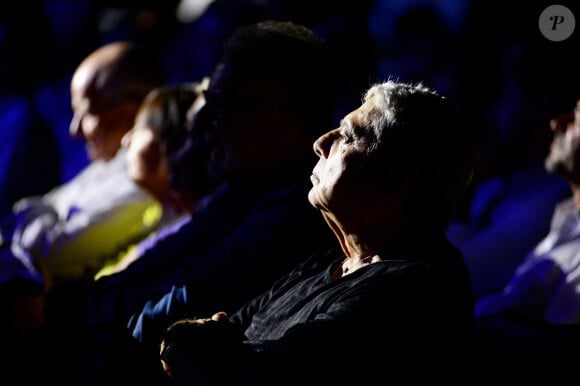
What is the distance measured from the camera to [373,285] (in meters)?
1.69

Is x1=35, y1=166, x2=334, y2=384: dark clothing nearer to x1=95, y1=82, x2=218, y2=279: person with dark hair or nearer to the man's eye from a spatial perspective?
the man's eye

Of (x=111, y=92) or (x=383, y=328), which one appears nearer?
(x=383, y=328)

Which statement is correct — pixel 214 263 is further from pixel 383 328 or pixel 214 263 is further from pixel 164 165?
pixel 164 165

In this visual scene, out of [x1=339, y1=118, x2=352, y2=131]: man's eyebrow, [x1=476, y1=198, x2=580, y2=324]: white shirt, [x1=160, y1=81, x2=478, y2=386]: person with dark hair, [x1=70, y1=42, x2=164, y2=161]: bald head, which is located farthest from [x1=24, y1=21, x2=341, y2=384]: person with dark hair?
[x1=70, y1=42, x2=164, y2=161]: bald head

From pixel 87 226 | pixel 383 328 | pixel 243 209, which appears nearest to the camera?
pixel 383 328

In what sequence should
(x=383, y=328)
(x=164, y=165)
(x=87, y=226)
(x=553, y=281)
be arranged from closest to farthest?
1. (x=383, y=328)
2. (x=553, y=281)
3. (x=164, y=165)
4. (x=87, y=226)

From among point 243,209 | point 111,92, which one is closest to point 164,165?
point 111,92

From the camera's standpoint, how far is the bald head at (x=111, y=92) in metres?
4.11

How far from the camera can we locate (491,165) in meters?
3.73

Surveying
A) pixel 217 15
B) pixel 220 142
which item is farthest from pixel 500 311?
pixel 217 15

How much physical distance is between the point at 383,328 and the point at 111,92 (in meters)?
2.74

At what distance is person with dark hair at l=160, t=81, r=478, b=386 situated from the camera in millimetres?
1617

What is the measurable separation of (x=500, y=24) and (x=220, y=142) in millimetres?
2126

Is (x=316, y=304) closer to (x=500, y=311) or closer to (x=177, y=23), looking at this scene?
(x=500, y=311)
